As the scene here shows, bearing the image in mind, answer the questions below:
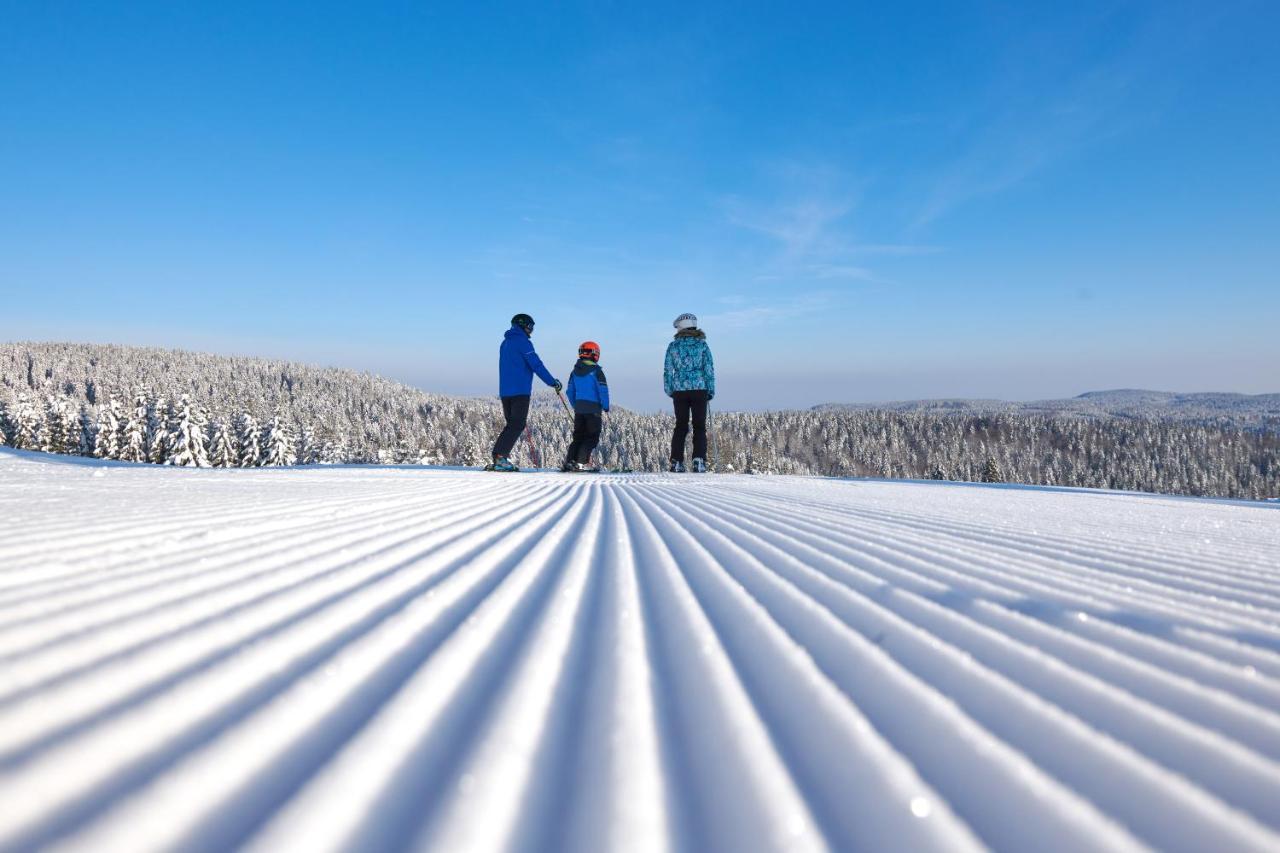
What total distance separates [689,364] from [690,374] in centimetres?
13

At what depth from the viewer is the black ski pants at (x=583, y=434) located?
735 centimetres

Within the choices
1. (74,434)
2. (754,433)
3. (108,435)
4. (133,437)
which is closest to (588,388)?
(133,437)

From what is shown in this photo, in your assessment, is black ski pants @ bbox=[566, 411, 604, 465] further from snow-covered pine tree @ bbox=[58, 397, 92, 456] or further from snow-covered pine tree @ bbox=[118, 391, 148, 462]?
snow-covered pine tree @ bbox=[58, 397, 92, 456]

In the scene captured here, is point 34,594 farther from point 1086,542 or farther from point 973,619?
point 1086,542

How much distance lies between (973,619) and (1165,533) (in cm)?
221

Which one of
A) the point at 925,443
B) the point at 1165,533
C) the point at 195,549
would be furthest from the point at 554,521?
the point at 925,443

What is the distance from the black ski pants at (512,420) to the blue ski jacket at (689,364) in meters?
1.98

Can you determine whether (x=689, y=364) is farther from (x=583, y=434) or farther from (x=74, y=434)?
(x=74, y=434)

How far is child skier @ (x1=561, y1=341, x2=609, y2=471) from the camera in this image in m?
7.34

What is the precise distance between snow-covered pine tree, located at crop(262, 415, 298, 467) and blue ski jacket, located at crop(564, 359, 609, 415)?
3326 cm

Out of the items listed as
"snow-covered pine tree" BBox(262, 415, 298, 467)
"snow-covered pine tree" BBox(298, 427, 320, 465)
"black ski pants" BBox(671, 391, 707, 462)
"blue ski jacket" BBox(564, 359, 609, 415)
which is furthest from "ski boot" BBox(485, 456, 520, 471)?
"snow-covered pine tree" BBox(298, 427, 320, 465)

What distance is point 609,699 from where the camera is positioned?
2.48 feet

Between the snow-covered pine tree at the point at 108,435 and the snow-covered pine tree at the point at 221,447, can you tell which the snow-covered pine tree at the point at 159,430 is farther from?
the snow-covered pine tree at the point at 221,447

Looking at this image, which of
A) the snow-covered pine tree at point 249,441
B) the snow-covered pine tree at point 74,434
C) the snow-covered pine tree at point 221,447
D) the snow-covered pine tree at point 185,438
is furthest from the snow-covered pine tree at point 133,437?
the snow-covered pine tree at point 185,438
